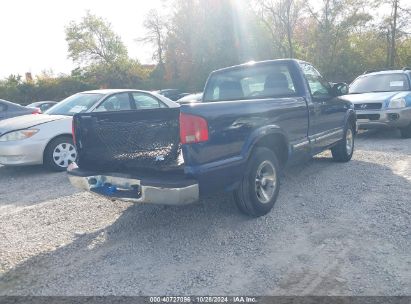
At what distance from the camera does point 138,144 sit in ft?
12.2

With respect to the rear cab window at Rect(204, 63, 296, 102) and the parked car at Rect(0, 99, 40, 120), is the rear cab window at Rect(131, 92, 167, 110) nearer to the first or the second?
the rear cab window at Rect(204, 63, 296, 102)

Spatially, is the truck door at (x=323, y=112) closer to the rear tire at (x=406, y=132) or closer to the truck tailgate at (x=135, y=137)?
the truck tailgate at (x=135, y=137)

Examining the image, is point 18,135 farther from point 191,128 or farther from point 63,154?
point 191,128

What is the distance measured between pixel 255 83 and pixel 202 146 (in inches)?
85.3

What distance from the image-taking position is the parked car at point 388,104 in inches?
323

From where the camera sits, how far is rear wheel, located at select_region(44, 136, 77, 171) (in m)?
6.66

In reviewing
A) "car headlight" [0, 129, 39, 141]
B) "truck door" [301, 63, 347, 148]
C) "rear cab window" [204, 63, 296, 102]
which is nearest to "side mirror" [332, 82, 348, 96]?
"truck door" [301, 63, 347, 148]

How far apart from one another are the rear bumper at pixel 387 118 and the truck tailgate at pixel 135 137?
6333 millimetres

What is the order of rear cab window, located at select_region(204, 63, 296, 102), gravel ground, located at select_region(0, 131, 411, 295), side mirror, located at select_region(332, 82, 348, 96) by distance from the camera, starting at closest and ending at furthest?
gravel ground, located at select_region(0, 131, 411, 295) < rear cab window, located at select_region(204, 63, 296, 102) < side mirror, located at select_region(332, 82, 348, 96)

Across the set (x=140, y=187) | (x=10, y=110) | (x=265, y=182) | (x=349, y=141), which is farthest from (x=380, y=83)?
(x=10, y=110)

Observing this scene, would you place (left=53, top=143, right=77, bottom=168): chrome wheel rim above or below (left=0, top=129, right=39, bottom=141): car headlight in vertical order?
below

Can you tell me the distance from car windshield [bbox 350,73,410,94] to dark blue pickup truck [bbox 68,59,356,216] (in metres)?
5.37

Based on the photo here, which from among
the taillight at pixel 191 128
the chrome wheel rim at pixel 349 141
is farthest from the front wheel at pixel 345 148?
the taillight at pixel 191 128

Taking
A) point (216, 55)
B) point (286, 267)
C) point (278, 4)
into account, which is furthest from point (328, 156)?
point (216, 55)
